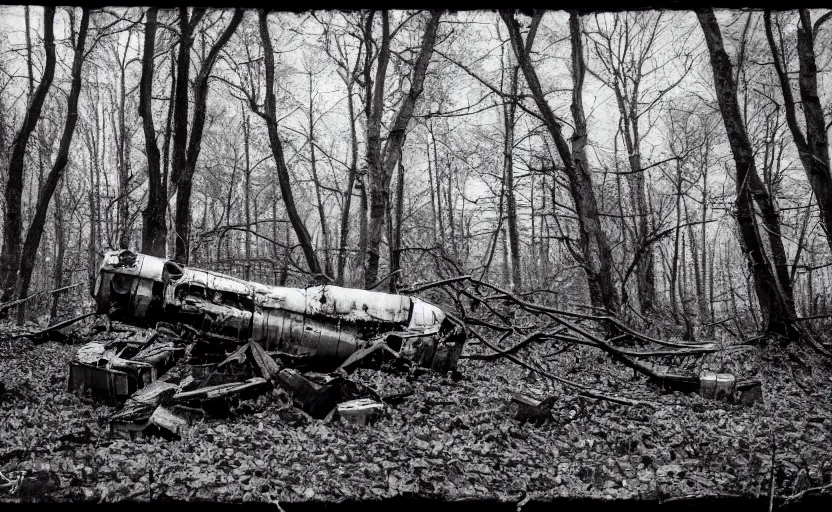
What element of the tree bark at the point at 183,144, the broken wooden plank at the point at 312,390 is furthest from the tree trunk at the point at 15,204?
the broken wooden plank at the point at 312,390

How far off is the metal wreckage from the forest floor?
0.55ft

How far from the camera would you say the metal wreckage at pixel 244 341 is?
3.51 metres

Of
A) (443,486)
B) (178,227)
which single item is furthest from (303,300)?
(178,227)

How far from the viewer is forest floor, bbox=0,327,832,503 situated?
232 cm

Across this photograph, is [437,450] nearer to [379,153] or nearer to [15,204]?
[379,153]

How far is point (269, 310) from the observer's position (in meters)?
4.11

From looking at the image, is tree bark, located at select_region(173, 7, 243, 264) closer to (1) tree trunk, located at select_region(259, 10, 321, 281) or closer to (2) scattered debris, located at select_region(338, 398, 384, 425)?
(1) tree trunk, located at select_region(259, 10, 321, 281)

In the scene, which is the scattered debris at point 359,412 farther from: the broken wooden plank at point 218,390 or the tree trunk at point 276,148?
the tree trunk at point 276,148

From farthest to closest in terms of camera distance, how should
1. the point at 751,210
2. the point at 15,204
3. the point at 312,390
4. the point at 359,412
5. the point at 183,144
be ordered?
1. the point at 183,144
2. the point at 15,204
3. the point at 751,210
4. the point at 312,390
5. the point at 359,412

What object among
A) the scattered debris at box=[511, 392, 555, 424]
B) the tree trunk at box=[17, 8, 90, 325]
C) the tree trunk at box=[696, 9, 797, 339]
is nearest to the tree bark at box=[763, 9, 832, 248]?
the tree trunk at box=[696, 9, 797, 339]

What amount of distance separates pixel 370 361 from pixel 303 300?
30.3 inches

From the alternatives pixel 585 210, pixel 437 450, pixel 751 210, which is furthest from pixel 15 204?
pixel 751 210

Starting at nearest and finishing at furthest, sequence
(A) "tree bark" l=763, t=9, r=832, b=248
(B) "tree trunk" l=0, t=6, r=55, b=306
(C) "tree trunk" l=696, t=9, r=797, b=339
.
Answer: (C) "tree trunk" l=696, t=9, r=797, b=339, (A) "tree bark" l=763, t=9, r=832, b=248, (B) "tree trunk" l=0, t=6, r=55, b=306

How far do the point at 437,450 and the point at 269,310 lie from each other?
1.94 meters
